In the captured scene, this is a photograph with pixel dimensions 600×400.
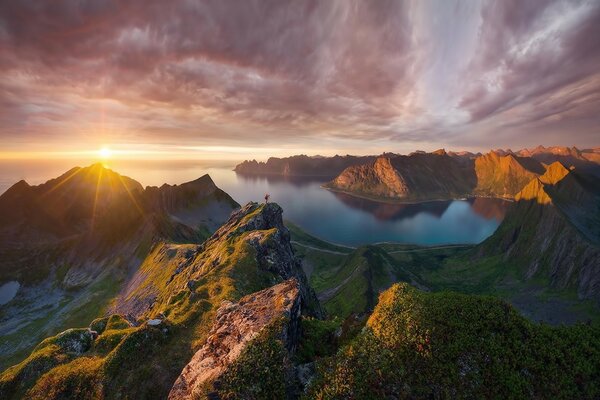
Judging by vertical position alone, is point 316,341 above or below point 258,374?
below

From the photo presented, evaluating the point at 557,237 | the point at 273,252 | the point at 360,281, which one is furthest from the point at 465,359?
the point at 557,237

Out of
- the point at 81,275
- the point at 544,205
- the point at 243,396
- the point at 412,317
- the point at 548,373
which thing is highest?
the point at 412,317

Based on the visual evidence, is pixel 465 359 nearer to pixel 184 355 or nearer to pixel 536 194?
pixel 184 355

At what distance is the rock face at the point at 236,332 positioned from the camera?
2211cm

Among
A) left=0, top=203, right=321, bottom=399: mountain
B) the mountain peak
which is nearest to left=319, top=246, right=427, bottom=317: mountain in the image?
left=0, top=203, right=321, bottom=399: mountain

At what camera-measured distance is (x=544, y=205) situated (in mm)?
169250

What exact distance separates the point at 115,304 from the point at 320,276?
10778 cm

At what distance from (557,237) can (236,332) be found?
617 feet

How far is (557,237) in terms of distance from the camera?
148m

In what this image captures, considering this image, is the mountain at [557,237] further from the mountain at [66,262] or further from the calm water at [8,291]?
the calm water at [8,291]

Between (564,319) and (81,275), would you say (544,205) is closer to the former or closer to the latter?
(564,319)

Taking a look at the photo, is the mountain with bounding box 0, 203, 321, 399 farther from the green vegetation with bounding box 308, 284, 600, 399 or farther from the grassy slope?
the grassy slope

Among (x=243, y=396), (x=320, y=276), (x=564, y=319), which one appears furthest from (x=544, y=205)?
(x=243, y=396)

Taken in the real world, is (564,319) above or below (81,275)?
below
